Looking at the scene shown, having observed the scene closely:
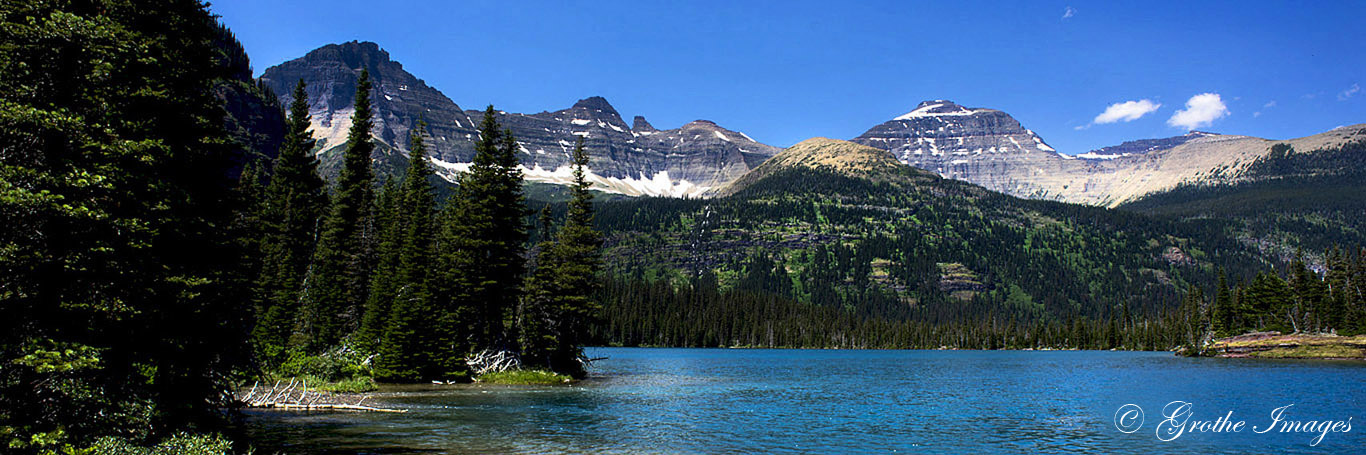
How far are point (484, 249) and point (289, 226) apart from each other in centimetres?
2814

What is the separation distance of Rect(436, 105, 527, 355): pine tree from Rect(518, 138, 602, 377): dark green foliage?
9.85ft

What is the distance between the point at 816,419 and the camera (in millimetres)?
41406

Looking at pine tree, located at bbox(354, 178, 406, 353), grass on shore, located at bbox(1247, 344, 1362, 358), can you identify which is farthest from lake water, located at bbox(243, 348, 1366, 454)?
grass on shore, located at bbox(1247, 344, 1362, 358)

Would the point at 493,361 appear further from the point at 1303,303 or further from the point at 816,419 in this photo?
the point at 1303,303

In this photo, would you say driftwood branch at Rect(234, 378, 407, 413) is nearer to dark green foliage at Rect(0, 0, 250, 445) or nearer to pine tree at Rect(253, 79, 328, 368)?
dark green foliage at Rect(0, 0, 250, 445)

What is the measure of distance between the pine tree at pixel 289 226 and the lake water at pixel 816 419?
17481 mm

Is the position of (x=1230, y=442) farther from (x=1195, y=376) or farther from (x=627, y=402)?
(x=1195, y=376)

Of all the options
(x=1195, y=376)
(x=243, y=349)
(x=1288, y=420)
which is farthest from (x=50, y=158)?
(x=1195, y=376)

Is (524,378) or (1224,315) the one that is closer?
(524,378)

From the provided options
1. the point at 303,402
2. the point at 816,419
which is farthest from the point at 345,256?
the point at 816,419

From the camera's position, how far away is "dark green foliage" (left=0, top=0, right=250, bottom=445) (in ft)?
55.2

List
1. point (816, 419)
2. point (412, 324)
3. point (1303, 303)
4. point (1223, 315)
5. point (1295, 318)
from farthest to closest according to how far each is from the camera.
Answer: point (1223, 315) < point (1295, 318) < point (1303, 303) < point (412, 324) < point (816, 419)

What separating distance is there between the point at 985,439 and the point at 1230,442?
9.76 meters

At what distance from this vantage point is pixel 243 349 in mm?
23984
